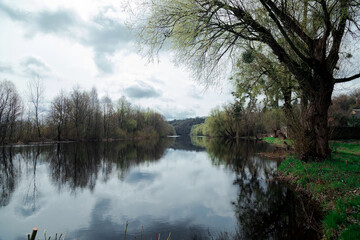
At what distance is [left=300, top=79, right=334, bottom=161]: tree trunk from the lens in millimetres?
8695

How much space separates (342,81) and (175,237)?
9409mm

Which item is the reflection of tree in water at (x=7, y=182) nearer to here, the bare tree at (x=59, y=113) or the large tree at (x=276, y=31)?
the large tree at (x=276, y=31)

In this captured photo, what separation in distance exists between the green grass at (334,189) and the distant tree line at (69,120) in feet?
127

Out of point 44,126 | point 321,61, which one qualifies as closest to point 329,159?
point 321,61

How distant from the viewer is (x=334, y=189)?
591 cm

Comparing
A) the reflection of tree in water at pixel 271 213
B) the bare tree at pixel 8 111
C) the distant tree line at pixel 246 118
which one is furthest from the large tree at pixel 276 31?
the bare tree at pixel 8 111

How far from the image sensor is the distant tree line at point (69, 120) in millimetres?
32469

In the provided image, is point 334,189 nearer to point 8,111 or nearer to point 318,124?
point 318,124

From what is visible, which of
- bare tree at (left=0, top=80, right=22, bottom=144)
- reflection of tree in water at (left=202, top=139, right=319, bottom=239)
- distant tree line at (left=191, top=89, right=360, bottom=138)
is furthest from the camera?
distant tree line at (left=191, top=89, right=360, bottom=138)

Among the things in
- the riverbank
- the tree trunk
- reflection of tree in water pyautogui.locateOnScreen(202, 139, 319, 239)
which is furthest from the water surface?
the tree trunk

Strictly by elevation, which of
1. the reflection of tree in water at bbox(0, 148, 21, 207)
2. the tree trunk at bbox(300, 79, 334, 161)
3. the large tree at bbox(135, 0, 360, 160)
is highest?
the large tree at bbox(135, 0, 360, 160)

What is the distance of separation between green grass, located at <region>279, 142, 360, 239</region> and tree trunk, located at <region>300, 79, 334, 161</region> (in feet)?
1.76

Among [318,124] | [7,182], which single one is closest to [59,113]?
[7,182]

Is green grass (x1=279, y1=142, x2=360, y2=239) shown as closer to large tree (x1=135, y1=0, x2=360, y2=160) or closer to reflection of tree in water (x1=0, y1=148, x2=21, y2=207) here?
large tree (x1=135, y1=0, x2=360, y2=160)
